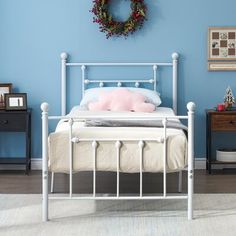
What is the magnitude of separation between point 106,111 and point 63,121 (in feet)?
1.23

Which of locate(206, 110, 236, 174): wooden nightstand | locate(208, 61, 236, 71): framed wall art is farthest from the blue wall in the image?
locate(206, 110, 236, 174): wooden nightstand

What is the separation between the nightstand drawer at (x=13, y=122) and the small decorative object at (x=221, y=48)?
5.93ft

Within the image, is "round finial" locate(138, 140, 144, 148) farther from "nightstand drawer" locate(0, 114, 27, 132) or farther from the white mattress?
"nightstand drawer" locate(0, 114, 27, 132)

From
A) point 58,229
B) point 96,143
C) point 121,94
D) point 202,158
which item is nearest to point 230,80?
point 202,158

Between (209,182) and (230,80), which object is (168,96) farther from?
(209,182)

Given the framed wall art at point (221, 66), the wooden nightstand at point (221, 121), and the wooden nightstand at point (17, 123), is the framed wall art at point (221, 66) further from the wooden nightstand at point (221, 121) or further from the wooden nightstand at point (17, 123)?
the wooden nightstand at point (17, 123)

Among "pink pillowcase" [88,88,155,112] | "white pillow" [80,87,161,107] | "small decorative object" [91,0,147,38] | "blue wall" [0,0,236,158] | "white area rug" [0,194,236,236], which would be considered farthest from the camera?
"blue wall" [0,0,236,158]

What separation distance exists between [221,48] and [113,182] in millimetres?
1663

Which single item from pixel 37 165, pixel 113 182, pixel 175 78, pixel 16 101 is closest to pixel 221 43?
pixel 175 78

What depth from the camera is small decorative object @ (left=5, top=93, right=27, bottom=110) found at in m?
5.62

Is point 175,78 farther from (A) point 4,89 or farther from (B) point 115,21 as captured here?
(A) point 4,89

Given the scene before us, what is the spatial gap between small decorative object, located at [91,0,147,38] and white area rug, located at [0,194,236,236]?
1.83 meters

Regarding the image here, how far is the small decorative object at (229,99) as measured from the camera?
5.60 m

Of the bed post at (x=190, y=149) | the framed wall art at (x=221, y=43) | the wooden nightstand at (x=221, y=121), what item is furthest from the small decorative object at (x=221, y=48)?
the bed post at (x=190, y=149)
